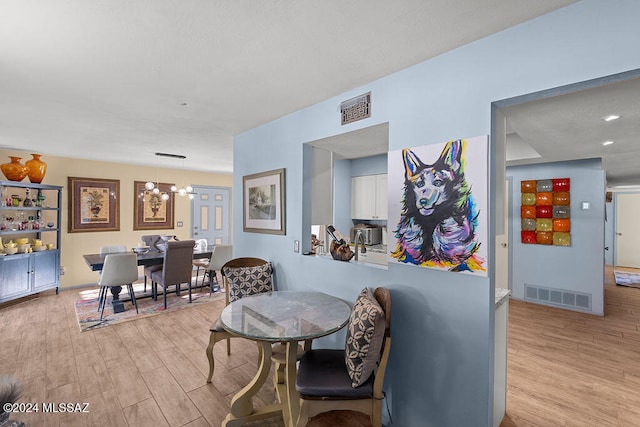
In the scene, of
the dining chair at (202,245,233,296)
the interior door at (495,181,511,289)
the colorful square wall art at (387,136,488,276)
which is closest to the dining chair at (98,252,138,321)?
the dining chair at (202,245,233,296)

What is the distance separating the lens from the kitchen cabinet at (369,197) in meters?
4.72

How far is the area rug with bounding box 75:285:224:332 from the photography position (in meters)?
3.83

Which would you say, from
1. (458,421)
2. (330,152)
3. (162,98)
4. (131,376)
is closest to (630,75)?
(458,421)

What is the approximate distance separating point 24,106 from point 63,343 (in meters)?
2.46

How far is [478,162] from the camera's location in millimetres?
1612

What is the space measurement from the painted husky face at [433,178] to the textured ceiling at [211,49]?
0.64m

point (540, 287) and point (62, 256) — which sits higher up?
point (62, 256)

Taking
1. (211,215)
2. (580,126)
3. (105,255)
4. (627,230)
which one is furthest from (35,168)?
(627,230)

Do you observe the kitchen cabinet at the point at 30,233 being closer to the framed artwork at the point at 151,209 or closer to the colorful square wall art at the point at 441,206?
the framed artwork at the point at 151,209

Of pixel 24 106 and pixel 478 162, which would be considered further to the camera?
pixel 24 106

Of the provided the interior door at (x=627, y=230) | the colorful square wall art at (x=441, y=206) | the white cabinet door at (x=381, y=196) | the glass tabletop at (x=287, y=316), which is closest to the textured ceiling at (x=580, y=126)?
the colorful square wall art at (x=441, y=206)

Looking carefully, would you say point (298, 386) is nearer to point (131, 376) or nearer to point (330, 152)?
point (131, 376)

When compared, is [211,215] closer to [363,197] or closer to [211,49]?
[363,197]

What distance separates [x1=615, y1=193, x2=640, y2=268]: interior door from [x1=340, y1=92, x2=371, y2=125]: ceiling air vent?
31.9ft
